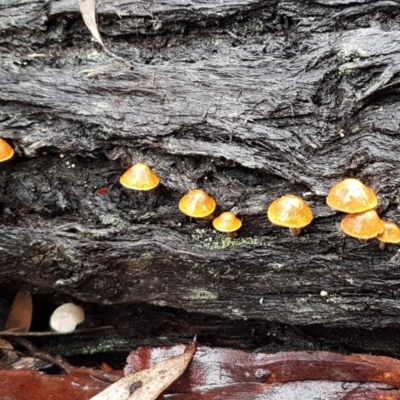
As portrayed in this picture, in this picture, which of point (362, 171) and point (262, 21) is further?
point (262, 21)

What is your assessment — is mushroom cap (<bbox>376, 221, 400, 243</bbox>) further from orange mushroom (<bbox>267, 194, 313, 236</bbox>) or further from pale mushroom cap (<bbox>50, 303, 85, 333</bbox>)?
pale mushroom cap (<bbox>50, 303, 85, 333</bbox>)

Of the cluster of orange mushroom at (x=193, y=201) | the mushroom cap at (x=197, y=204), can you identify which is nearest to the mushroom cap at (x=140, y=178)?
the cluster of orange mushroom at (x=193, y=201)

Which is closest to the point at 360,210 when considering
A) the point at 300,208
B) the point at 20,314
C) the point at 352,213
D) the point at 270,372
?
the point at 352,213

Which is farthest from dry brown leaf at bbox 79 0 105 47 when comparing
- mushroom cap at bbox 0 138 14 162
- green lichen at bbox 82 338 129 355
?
green lichen at bbox 82 338 129 355

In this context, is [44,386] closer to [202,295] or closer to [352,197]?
[202,295]

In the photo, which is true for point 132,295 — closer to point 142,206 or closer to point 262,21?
point 142,206

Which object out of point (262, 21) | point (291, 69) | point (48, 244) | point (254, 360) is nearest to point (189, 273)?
point (254, 360)

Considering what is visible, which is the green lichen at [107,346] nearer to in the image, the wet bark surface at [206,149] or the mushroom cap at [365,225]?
the wet bark surface at [206,149]
